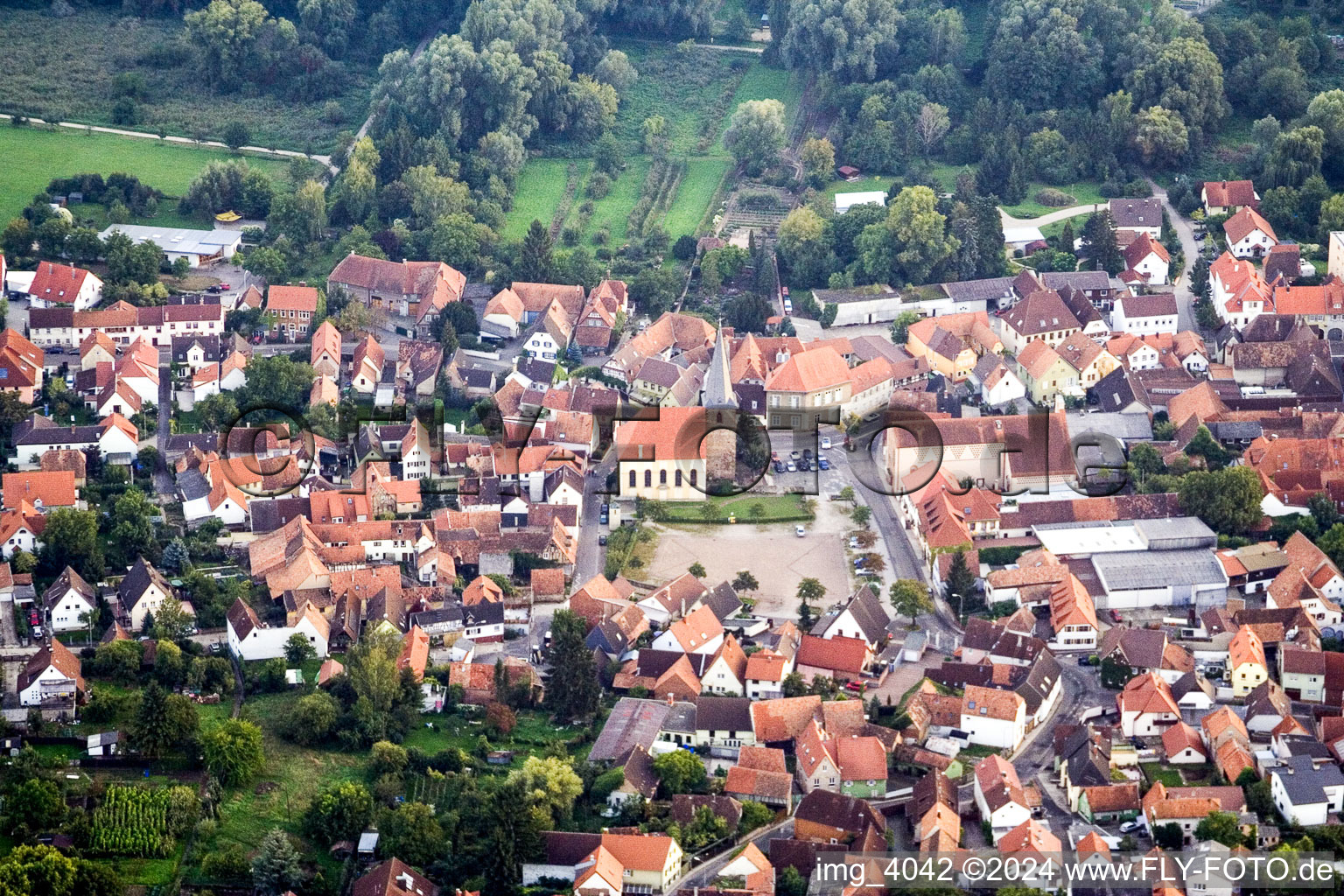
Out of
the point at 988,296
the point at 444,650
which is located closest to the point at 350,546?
the point at 444,650

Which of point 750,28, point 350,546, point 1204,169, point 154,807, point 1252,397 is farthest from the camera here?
point 750,28

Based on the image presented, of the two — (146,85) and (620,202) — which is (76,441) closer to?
(620,202)

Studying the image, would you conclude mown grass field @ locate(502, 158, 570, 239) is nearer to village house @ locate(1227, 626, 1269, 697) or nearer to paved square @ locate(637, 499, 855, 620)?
paved square @ locate(637, 499, 855, 620)

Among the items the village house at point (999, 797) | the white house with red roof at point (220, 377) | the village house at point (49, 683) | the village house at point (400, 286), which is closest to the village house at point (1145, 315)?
the village house at point (400, 286)

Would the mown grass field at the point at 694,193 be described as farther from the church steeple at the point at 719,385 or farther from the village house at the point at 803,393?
the village house at the point at 803,393

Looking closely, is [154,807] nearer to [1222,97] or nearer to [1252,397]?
[1252,397]

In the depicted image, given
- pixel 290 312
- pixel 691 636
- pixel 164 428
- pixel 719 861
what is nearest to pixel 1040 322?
pixel 691 636
